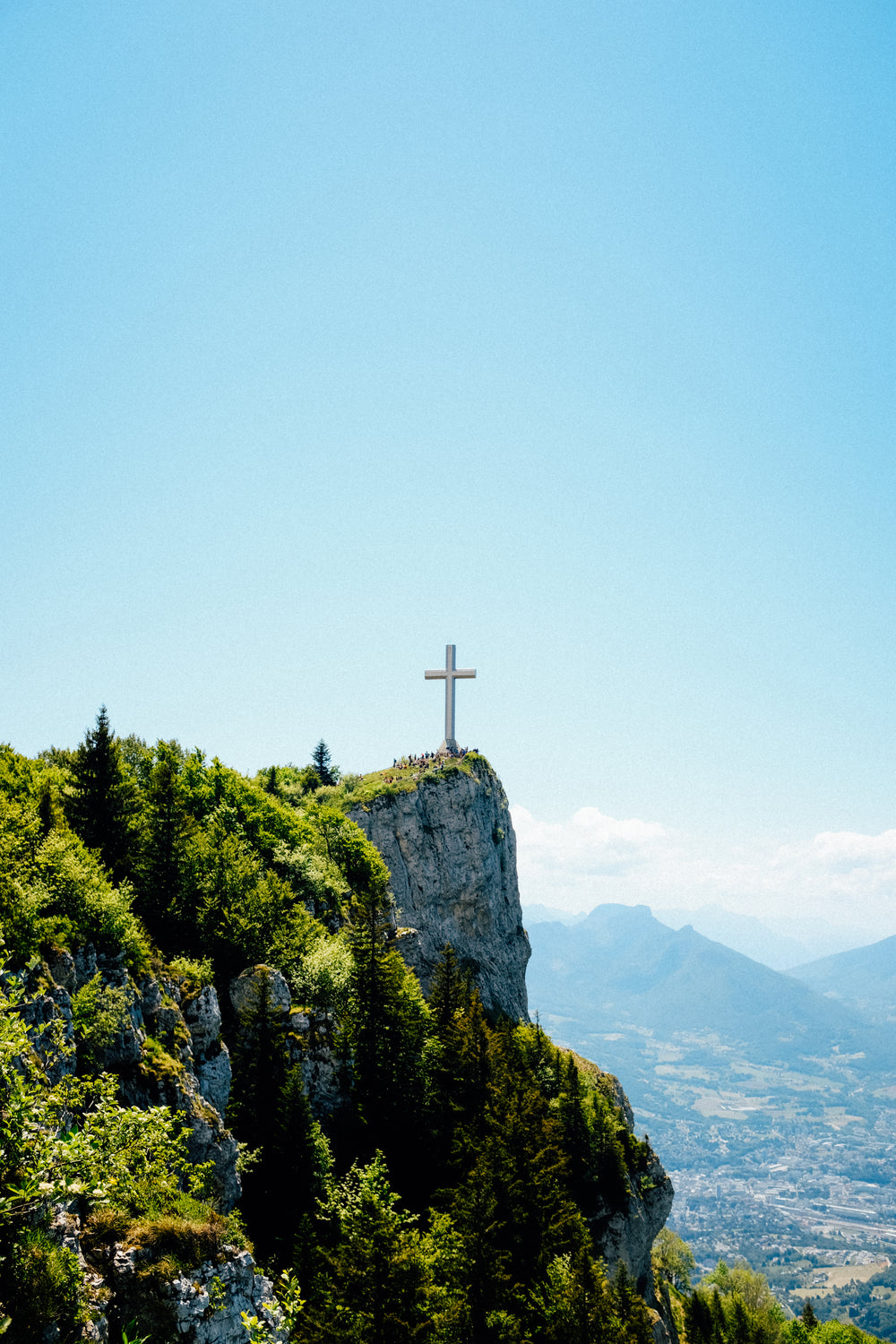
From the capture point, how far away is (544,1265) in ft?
102

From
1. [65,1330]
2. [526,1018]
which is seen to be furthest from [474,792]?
[65,1330]

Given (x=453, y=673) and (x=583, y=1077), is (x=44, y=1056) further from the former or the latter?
(x=453, y=673)

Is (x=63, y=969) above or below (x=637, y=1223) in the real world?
above

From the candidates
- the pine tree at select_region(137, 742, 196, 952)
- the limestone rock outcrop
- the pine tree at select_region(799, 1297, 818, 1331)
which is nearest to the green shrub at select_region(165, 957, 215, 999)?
the limestone rock outcrop

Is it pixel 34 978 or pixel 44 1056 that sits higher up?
pixel 34 978

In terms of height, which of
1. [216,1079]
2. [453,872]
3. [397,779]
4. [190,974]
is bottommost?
[216,1079]

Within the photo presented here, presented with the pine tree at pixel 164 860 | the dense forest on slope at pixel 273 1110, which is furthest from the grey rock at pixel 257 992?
the pine tree at pixel 164 860

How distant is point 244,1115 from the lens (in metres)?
31.3

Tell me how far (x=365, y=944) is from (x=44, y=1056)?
20.0 metres

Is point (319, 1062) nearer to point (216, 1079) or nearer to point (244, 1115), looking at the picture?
point (244, 1115)

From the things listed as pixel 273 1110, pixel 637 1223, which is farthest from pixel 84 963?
pixel 637 1223

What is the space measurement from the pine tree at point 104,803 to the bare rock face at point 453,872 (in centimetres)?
3714

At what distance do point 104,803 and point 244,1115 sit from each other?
15499mm

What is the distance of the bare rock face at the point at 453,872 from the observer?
2968 inches
